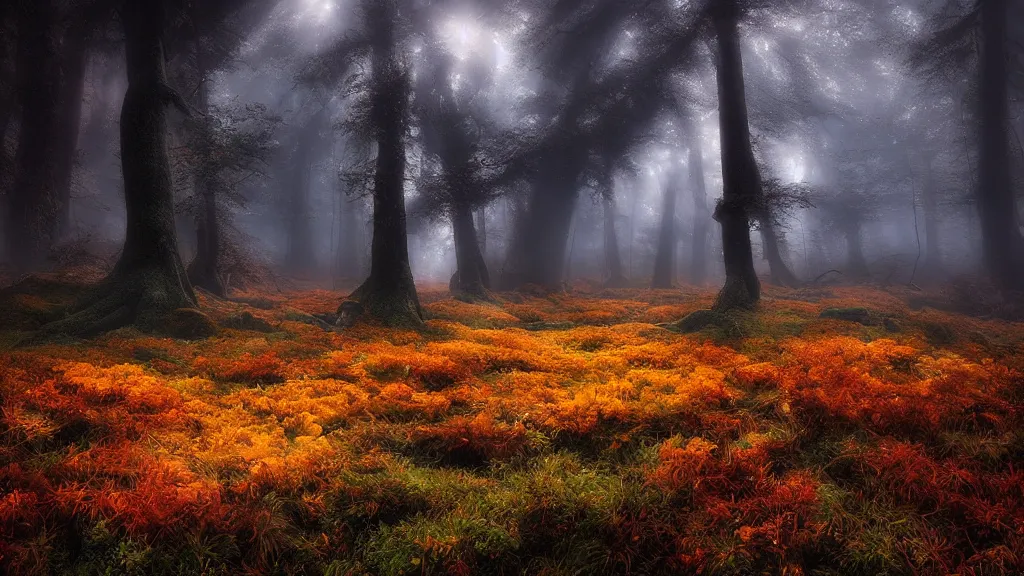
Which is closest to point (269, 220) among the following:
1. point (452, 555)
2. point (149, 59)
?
point (149, 59)

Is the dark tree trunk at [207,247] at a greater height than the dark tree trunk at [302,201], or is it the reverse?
the dark tree trunk at [302,201]

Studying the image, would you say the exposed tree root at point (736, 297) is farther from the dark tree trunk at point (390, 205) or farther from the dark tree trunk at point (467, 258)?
the dark tree trunk at point (467, 258)

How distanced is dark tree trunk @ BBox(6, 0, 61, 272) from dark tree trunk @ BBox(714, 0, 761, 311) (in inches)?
960

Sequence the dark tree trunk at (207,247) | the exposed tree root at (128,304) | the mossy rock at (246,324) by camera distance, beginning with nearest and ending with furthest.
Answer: the exposed tree root at (128,304)
the mossy rock at (246,324)
the dark tree trunk at (207,247)

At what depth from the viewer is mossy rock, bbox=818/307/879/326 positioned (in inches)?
447

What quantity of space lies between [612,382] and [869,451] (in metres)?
2.85

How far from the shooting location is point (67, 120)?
21.0 meters

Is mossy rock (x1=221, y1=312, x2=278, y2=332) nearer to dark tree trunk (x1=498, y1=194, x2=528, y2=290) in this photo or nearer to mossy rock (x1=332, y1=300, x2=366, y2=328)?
mossy rock (x1=332, y1=300, x2=366, y2=328)

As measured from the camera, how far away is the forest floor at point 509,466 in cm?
301

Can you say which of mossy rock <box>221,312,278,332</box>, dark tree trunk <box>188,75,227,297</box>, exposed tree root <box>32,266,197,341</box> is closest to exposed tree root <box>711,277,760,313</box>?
mossy rock <box>221,312,278,332</box>

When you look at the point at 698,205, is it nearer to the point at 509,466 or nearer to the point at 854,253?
the point at 854,253

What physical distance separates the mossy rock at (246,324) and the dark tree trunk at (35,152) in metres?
14.2

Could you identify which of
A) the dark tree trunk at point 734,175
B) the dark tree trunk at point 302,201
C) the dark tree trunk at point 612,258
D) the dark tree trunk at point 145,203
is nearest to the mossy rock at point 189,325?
the dark tree trunk at point 145,203

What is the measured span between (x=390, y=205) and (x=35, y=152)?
17158 millimetres
